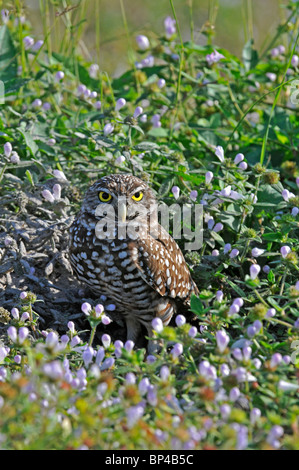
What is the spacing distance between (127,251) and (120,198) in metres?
0.33

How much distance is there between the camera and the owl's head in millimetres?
3992

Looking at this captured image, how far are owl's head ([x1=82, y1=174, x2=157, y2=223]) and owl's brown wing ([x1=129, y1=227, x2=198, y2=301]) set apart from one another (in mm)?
188

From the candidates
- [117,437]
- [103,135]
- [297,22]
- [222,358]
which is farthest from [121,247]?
[297,22]

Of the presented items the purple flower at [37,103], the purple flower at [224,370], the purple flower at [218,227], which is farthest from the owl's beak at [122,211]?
the purple flower at [37,103]

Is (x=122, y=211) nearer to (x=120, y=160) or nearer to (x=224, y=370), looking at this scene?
(x=120, y=160)

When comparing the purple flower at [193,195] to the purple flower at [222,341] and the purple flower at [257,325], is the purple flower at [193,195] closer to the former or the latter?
the purple flower at [257,325]

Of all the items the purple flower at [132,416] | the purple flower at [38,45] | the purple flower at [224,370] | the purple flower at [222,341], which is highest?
the purple flower at [38,45]

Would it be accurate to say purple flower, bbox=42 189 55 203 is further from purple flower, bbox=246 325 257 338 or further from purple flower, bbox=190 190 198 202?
purple flower, bbox=246 325 257 338

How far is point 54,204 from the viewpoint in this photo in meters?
4.42

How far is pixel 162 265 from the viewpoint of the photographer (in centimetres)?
400

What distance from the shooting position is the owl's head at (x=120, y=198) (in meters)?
3.99

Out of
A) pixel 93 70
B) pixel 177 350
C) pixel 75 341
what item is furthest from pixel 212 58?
pixel 177 350

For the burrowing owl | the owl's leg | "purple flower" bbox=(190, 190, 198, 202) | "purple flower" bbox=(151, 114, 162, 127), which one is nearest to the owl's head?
the burrowing owl

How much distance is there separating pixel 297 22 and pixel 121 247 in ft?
10.7
